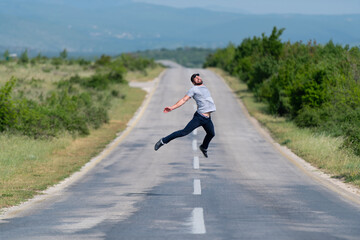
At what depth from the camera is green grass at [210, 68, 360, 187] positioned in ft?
57.1

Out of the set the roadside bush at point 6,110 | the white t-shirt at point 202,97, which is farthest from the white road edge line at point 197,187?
the roadside bush at point 6,110

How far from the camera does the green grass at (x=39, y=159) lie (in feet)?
47.7

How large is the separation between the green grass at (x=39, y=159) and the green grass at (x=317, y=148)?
8015 millimetres

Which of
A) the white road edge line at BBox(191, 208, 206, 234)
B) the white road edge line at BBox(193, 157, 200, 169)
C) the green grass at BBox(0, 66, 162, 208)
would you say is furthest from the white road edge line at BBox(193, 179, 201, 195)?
the green grass at BBox(0, 66, 162, 208)

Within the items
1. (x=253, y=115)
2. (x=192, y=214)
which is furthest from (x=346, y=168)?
(x=253, y=115)

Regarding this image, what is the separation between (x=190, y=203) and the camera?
11359 mm

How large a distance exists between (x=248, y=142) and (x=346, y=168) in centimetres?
945

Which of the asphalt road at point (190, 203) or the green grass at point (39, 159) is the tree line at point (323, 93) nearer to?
the asphalt road at point (190, 203)

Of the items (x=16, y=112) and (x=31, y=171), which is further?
(x=16, y=112)

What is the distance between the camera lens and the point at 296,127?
30688mm

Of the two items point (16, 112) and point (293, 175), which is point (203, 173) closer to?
point (293, 175)

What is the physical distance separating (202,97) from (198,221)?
4.78m

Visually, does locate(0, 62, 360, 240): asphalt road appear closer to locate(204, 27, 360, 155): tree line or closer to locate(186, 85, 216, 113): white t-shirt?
locate(186, 85, 216, 113): white t-shirt

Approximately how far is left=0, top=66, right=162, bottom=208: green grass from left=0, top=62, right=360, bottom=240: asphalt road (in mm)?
808
